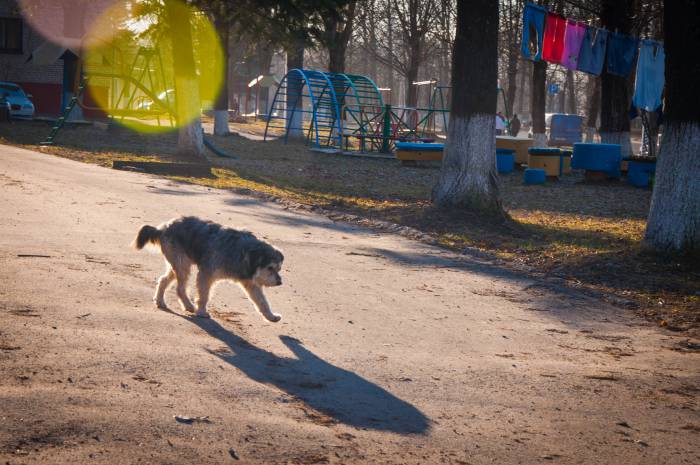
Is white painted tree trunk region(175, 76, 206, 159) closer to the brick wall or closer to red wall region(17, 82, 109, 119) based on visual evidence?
red wall region(17, 82, 109, 119)

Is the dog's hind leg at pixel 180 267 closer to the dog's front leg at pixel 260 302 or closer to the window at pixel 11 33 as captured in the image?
the dog's front leg at pixel 260 302

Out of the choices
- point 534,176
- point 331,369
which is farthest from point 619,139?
point 331,369

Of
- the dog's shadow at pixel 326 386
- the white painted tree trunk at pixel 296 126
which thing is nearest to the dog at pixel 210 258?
the dog's shadow at pixel 326 386

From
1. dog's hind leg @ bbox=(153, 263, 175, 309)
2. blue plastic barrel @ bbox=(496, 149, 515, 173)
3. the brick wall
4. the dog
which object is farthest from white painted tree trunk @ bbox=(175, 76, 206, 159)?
the brick wall

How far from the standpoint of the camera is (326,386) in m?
5.78

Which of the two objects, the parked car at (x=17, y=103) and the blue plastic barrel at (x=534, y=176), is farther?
the parked car at (x=17, y=103)

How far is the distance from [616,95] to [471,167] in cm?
1291

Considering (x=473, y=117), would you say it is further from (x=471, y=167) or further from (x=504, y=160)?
(x=504, y=160)

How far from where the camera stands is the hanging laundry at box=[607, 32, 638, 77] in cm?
2231

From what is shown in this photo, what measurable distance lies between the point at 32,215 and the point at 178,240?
17.2ft

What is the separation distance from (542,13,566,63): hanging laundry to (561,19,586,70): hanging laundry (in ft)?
0.52

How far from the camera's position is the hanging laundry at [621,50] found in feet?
73.2

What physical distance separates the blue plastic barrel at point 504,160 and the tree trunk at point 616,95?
3.21 m

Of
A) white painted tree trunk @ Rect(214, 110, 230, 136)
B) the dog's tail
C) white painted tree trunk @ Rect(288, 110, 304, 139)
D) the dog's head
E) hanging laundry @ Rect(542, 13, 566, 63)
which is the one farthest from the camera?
white painted tree trunk @ Rect(214, 110, 230, 136)
